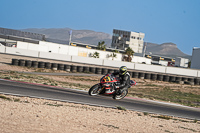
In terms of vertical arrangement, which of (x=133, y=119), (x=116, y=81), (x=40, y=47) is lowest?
(x=133, y=119)

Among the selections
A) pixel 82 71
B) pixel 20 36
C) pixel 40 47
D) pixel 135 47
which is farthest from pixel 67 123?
pixel 135 47

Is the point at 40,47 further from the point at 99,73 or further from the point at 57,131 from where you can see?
the point at 57,131

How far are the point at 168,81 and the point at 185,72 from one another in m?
9.42

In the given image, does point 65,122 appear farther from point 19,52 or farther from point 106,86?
point 19,52

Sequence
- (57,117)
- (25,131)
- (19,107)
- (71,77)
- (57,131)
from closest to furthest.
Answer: (25,131), (57,131), (57,117), (19,107), (71,77)

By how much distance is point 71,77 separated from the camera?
112 ft

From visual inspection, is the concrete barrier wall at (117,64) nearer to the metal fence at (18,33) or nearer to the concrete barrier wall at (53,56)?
the concrete barrier wall at (53,56)

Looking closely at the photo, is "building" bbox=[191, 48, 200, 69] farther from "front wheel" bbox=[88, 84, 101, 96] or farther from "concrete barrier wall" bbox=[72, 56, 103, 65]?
"front wheel" bbox=[88, 84, 101, 96]

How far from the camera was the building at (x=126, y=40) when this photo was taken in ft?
569

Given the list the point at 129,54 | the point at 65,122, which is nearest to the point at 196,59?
the point at 129,54

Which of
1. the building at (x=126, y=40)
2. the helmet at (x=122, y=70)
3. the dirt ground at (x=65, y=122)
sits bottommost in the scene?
the dirt ground at (x=65, y=122)

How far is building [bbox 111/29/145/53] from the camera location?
173500mm

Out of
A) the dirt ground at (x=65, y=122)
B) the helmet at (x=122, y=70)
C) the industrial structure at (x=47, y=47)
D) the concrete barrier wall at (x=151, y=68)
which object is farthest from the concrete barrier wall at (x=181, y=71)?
the dirt ground at (x=65, y=122)

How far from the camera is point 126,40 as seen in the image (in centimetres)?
17550
